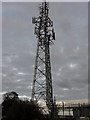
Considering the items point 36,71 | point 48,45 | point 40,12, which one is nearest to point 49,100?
point 36,71

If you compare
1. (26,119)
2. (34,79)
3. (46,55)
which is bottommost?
(26,119)

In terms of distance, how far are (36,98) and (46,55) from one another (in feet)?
20.9

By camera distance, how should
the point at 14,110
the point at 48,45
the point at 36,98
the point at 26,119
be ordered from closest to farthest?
the point at 26,119
the point at 14,110
the point at 36,98
the point at 48,45

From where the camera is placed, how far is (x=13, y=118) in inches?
712

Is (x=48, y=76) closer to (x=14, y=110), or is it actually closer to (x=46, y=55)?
(x=46, y=55)

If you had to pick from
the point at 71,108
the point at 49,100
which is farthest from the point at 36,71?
the point at 71,108

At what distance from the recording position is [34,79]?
44219 millimetres

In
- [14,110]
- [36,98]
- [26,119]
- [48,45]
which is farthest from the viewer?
[48,45]

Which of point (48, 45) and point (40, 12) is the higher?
point (40, 12)

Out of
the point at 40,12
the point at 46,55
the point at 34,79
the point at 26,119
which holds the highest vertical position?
the point at 40,12

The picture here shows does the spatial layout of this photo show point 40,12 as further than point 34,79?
Yes

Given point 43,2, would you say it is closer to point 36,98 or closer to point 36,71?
point 36,71

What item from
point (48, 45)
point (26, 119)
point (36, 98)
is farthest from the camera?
point (48, 45)

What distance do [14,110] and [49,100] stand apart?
26.0 meters
